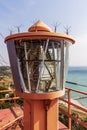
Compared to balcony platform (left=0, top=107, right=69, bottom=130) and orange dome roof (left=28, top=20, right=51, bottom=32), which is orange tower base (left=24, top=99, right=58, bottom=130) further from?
orange dome roof (left=28, top=20, right=51, bottom=32)

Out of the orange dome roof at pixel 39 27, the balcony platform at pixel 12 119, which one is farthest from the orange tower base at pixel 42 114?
the orange dome roof at pixel 39 27

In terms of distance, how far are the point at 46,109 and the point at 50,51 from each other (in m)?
1.17

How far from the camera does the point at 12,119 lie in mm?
5641

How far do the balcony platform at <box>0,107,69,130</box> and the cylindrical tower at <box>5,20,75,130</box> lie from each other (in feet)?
4.07

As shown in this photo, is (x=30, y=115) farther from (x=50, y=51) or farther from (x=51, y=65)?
(x=50, y=51)

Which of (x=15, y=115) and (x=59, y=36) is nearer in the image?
(x=59, y=36)

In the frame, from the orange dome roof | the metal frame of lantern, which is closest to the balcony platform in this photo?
the metal frame of lantern

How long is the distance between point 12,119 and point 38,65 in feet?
9.23

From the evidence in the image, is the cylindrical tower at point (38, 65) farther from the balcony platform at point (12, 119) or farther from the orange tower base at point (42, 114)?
the balcony platform at point (12, 119)

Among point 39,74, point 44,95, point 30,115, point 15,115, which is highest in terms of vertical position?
point 39,74

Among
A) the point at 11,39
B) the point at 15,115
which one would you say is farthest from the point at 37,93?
the point at 15,115

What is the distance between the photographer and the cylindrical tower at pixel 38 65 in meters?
3.46

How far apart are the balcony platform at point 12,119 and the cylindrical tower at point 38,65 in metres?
1.24

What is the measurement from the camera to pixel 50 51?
3545mm
